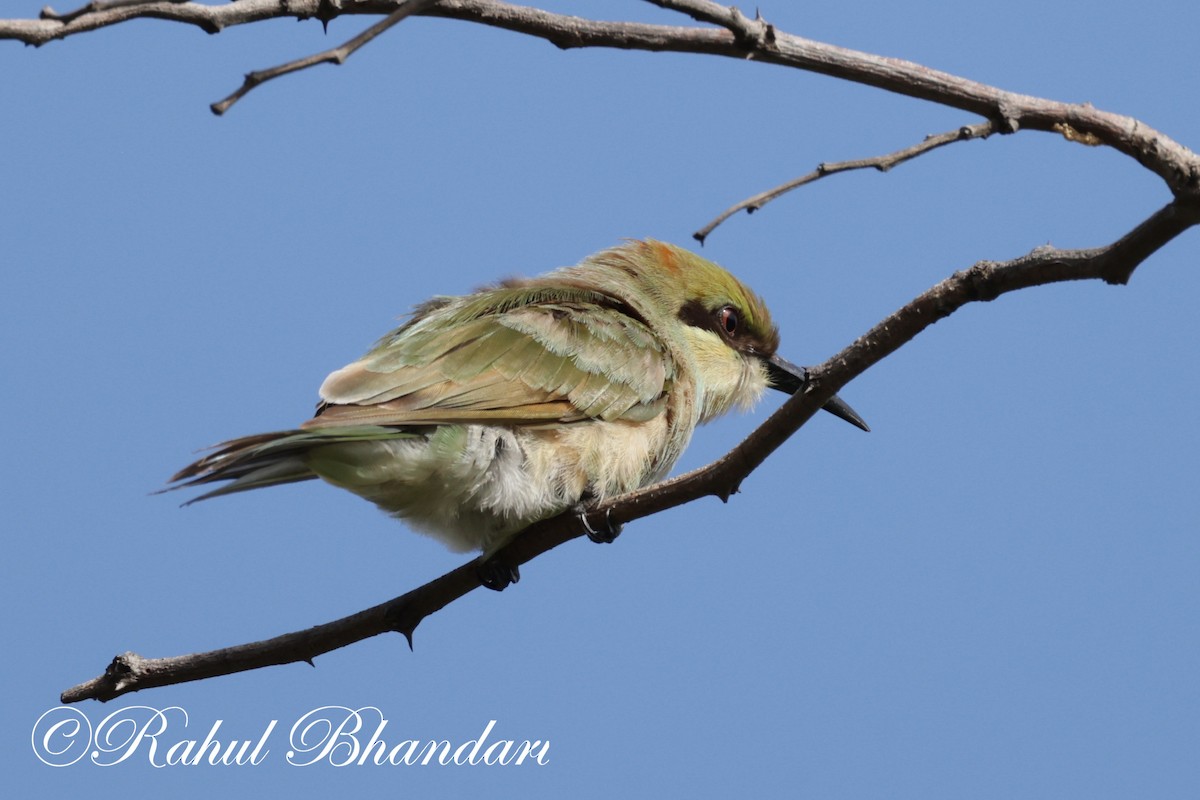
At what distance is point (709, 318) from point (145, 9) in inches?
107

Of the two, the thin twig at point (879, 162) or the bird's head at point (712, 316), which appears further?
the bird's head at point (712, 316)

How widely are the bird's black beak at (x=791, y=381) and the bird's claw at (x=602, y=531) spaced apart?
4.44ft

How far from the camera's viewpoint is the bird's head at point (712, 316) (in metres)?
4.39

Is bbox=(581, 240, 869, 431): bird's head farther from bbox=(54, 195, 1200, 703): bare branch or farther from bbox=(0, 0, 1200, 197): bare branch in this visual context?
bbox=(0, 0, 1200, 197): bare branch

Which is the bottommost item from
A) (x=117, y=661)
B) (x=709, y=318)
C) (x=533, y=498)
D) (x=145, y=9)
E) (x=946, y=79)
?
(x=117, y=661)

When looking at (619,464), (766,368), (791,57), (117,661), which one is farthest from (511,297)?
(791,57)

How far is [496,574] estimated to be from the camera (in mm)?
3584

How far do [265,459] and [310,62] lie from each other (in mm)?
1421

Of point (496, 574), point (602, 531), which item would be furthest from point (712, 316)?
point (496, 574)

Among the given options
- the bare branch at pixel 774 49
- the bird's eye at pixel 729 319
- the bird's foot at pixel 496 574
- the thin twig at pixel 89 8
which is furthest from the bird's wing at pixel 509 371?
the thin twig at pixel 89 8

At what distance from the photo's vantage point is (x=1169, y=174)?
79.0 inches

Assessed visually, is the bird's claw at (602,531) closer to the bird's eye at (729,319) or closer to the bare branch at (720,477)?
the bare branch at (720,477)

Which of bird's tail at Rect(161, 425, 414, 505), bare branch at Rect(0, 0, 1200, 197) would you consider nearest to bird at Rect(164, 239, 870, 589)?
bird's tail at Rect(161, 425, 414, 505)

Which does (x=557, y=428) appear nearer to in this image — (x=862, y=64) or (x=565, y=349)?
(x=565, y=349)
